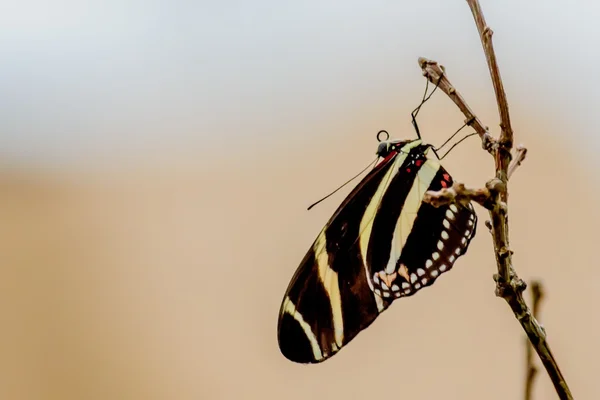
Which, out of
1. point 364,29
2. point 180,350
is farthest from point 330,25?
point 180,350

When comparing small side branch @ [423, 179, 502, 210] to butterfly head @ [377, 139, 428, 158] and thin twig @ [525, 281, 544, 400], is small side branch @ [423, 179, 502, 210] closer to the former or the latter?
butterfly head @ [377, 139, 428, 158]

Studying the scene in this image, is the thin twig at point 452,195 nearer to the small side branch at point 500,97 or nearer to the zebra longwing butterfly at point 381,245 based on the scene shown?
the small side branch at point 500,97

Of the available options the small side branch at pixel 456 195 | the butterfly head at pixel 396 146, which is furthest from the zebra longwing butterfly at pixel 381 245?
the small side branch at pixel 456 195

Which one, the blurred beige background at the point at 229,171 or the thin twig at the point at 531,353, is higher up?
the blurred beige background at the point at 229,171

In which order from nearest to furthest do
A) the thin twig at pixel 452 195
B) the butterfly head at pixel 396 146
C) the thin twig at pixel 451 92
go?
the thin twig at pixel 452 195 → the thin twig at pixel 451 92 → the butterfly head at pixel 396 146

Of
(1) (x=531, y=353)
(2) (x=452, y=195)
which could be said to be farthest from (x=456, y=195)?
(1) (x=531, y=353)

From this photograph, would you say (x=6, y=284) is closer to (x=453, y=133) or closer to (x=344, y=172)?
(x=344, y=172)

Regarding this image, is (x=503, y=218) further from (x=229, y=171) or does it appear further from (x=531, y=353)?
(x=229, y=171)
